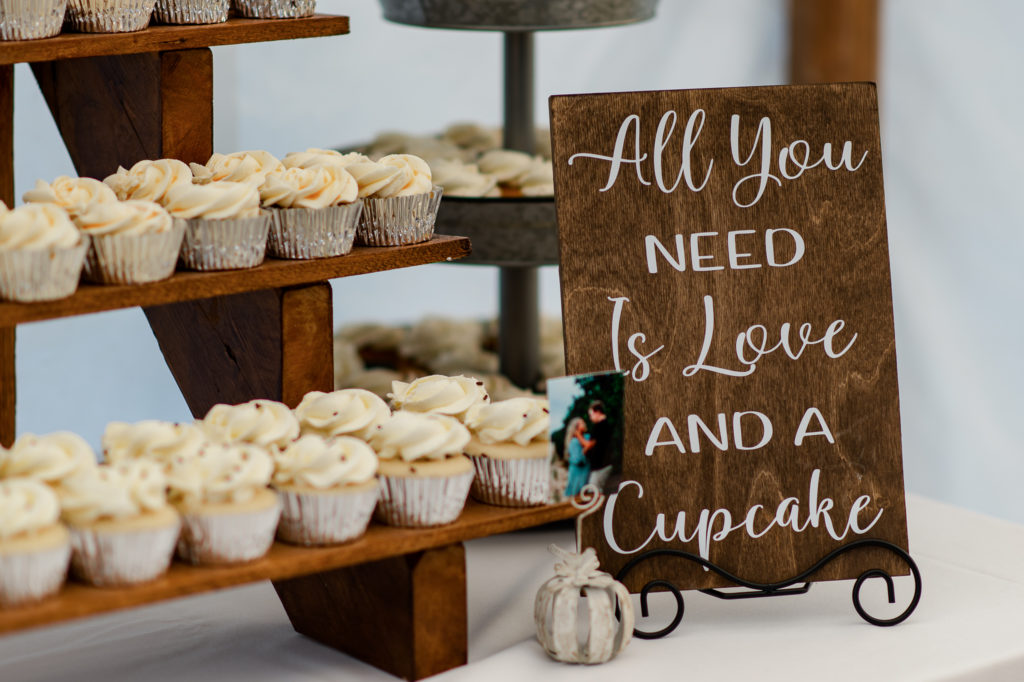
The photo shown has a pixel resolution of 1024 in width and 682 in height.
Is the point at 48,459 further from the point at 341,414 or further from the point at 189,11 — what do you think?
the point at 189,11

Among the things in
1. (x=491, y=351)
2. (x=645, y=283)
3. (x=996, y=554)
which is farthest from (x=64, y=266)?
(x=491, y=351)

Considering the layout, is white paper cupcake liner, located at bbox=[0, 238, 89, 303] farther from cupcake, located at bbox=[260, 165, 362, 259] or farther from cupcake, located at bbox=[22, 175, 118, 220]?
cupcake, located at bbox=[260, 165, 362, 259]

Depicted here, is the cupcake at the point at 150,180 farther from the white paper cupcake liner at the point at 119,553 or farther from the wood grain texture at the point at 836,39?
the wood grain texture at the point at 836,39

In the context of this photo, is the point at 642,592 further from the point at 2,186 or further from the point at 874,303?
the point at 2,186

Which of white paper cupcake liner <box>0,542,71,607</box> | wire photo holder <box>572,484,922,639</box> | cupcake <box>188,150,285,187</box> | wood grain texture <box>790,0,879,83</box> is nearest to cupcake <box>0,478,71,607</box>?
white paper cupcake liner <box>0,542,71,607</box>

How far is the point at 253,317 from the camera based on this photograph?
49.9 inches

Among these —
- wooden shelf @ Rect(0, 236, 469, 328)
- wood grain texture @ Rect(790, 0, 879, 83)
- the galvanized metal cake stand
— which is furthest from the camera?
wood grain texture @ Rect(790, 0, 879, 83)

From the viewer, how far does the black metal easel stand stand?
128cm

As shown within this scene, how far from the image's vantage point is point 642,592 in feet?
4.22

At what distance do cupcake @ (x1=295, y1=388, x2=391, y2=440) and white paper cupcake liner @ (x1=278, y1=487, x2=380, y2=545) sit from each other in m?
0.09

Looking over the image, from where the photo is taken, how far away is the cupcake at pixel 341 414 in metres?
1.17

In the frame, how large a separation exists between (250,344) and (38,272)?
30 centimetres

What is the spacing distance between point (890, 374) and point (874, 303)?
0.08 metres

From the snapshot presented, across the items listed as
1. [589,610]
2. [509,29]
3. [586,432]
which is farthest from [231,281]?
[509,29]
